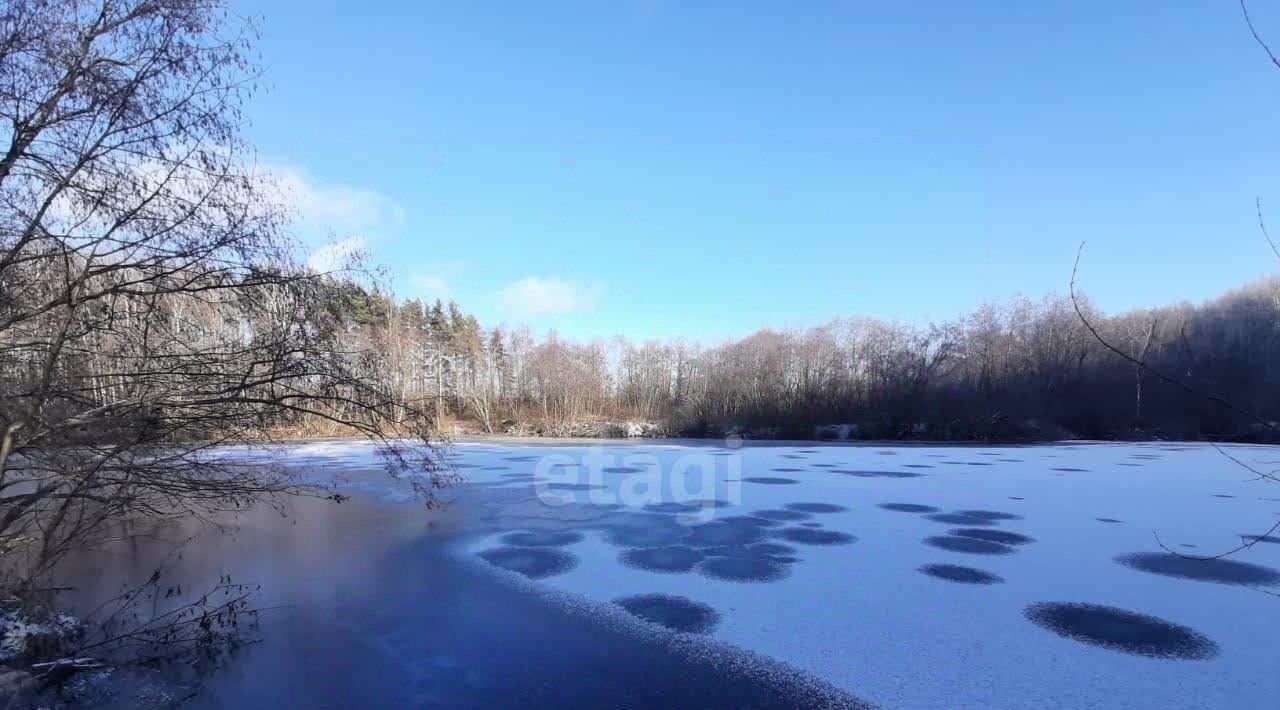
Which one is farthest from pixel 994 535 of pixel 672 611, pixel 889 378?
pixel 889 378

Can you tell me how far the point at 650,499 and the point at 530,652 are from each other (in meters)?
5.79

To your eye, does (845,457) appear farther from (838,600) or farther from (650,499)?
(838,600)

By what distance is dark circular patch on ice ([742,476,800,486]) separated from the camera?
1145 cm

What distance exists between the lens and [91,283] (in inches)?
143

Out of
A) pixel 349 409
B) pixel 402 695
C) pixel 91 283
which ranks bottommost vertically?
pixel 402 695

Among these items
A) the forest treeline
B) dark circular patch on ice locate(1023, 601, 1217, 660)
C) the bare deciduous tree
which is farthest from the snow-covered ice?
the forest treeline

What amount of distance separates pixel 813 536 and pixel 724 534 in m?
1.07

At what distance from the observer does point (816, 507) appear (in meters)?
9.09

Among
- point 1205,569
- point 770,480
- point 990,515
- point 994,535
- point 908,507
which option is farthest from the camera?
point 770,480

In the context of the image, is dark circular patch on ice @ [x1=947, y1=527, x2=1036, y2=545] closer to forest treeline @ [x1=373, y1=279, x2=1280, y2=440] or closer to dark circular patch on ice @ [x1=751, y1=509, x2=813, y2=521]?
dark circular patch on ice @ [x1=751, y1=509, x2=813, y2=521]

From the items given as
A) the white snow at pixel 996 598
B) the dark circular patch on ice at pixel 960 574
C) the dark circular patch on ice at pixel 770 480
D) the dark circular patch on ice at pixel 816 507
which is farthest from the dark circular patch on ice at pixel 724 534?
the dark circular patch on ice at pixel 770 480

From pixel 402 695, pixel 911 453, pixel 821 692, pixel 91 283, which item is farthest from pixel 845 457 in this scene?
pixel 91 283

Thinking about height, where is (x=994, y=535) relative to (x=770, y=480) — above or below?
below

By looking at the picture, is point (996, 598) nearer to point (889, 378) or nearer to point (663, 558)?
point (663, 558)
